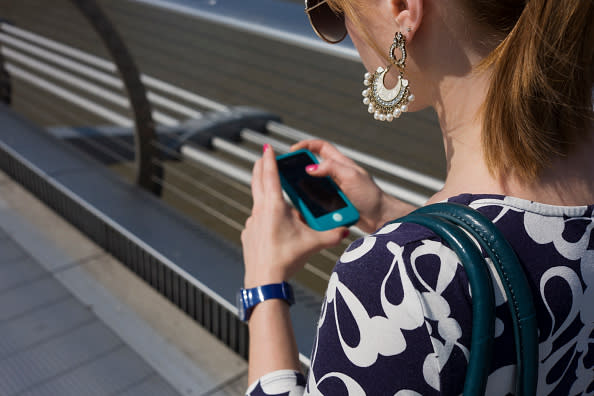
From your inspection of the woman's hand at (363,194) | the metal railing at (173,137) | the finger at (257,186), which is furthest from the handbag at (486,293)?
the metal railing at (173,137)

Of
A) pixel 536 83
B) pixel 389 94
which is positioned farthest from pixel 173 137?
pixel 536 83

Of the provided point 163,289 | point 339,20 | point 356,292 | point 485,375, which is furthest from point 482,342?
point 163,289

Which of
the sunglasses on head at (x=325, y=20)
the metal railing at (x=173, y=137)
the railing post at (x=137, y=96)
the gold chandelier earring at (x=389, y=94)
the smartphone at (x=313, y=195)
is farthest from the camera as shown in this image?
the metal railing at (x=173, y=137)

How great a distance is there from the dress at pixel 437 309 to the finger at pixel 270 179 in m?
0.43

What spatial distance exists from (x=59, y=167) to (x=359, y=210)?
2554 millimetres

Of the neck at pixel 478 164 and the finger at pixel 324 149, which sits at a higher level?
the neck at pixel 478 164

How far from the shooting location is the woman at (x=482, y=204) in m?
0.69

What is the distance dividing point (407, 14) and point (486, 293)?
392 millimetres

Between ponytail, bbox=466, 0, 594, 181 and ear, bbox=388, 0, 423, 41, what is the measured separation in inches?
2.7

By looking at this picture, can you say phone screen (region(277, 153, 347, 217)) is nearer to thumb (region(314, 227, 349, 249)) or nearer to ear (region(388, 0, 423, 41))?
thumb (region(314, 227, 349, 249))

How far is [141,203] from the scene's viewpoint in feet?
10.2

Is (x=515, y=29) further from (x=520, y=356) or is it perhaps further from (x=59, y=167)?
(x=59, y=167)

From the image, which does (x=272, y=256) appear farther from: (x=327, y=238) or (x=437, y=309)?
(x=437, y=309)

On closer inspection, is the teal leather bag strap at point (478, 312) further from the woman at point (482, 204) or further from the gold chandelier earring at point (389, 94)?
the gold chandelier earring at point (389, 94)
